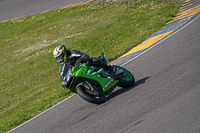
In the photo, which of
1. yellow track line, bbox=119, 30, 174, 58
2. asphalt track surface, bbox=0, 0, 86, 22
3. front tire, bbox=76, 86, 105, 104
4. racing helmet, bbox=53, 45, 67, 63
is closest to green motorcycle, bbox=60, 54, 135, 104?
front tire, bbox=76, 86, 105, 104

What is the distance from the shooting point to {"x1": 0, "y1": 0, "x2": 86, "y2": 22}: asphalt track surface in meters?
22.2

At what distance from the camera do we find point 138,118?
635cm

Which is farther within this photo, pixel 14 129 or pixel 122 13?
pixel 122 13

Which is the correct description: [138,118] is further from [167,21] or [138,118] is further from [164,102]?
[167,21]

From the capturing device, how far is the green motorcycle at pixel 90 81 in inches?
303

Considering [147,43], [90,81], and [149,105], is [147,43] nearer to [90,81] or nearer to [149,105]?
[90,81]

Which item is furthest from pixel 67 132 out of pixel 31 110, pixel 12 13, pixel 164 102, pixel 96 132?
pixel 12 13

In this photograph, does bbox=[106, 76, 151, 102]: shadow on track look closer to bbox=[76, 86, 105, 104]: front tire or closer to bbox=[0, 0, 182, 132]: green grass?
bbox=[76, 86, 105, 104]: front tire

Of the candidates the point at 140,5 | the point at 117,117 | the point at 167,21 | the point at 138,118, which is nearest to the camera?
the point at 138,118

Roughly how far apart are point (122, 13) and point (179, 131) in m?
12.9

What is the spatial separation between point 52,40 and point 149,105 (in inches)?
460

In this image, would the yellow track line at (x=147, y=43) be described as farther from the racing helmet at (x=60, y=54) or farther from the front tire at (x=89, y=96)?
the racing helmet at (x=60, y=54)

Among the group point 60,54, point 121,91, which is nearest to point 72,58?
point 60,54

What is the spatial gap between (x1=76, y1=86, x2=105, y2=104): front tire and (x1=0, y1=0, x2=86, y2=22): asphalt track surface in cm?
1492
